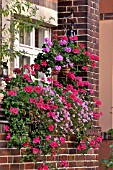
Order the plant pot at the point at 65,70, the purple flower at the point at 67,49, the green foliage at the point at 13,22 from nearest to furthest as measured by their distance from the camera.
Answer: the green foliage at the point at 13,22, the purple flower at the point at 67,49, the plant pot at the point at 65,70

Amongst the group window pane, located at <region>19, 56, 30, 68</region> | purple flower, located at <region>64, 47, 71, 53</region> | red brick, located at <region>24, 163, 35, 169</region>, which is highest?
purple flower, located at <region>64, 47, 71, 53</region>

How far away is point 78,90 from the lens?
48.4 ft

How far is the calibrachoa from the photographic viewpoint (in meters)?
12.9

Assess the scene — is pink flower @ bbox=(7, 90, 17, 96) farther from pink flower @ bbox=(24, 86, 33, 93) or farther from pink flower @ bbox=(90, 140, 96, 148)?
pink flower @ bbox=(90, 140, 96, 148)

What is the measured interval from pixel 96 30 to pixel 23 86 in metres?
2.88

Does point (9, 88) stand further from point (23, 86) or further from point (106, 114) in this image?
point (106, 114)

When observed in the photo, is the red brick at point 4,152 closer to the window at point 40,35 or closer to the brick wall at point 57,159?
the brick wall at point 57,159

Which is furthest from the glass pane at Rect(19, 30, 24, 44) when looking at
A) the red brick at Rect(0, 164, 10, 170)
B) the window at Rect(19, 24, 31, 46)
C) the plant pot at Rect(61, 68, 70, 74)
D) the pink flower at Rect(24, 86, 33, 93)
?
the red brick at Rect(0, 164, 10, 170)

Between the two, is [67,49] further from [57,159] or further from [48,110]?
[57,159]

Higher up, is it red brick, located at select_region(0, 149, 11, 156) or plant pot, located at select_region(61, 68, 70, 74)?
plant pot, located at select_region(61, 68, 70, 74)

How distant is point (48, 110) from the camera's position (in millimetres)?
13211

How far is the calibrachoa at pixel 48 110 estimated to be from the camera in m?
12.9

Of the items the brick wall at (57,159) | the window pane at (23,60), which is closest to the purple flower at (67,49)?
the window pane at (23,60)

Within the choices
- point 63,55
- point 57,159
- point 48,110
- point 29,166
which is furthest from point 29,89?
point 63,55
